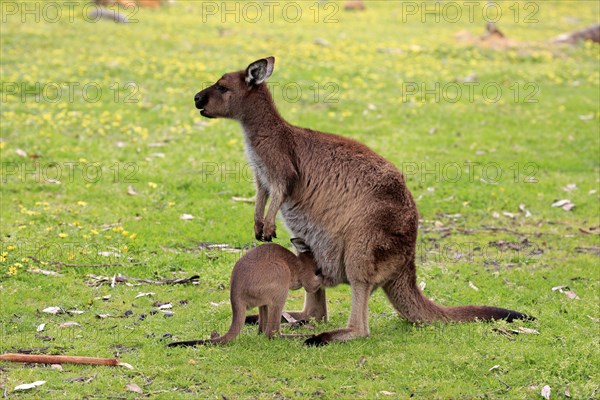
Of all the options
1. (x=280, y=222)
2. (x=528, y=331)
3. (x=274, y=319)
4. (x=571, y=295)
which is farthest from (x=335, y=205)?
(x=280, y=222)

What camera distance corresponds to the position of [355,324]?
6.68m

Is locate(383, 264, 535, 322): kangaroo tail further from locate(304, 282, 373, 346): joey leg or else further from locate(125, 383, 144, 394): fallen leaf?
locate(125, 383, 144, 394): fallen leaf

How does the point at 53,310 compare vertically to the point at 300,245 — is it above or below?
below

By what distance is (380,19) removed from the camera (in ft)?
88.3

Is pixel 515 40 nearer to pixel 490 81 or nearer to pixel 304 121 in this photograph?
pixel 490 81

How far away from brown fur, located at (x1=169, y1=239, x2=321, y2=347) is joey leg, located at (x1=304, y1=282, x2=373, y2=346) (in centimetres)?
36

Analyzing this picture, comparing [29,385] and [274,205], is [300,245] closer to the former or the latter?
[274,205]

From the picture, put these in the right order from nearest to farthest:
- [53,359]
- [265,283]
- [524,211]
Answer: [53,359], [265,283], [524,211]

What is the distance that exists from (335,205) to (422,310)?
3.73 feet

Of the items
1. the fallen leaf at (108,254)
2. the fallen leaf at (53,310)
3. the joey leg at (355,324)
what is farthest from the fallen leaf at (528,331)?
the fallen leaf at (108,254)

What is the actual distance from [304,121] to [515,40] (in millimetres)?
10630

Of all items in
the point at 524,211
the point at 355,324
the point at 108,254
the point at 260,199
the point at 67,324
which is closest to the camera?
the point at 355,324

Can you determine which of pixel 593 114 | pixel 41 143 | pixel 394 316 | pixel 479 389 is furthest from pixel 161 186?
pixel 593 114

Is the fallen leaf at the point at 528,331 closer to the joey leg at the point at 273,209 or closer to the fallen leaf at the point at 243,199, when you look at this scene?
the joey leg at the point at 273,209
